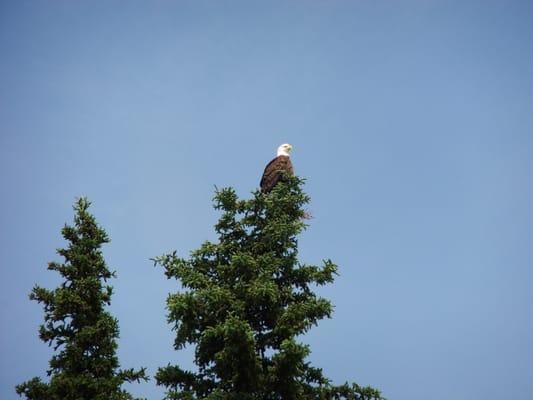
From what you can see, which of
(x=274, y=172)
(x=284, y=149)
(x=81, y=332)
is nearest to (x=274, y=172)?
(x=274, y=172)

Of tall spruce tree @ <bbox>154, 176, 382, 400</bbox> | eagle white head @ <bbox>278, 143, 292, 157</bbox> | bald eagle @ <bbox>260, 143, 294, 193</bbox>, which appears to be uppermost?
eagle white head @ <bbox>278, 143, 292, 157</bbox>

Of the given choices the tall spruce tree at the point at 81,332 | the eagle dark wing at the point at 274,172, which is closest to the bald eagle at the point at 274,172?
the eagle dark wing at the point at 274,172

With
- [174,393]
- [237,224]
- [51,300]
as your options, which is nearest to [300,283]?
[237,224]

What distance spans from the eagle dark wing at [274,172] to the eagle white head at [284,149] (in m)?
1.66

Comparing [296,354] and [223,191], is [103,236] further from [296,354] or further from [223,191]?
[296,354]

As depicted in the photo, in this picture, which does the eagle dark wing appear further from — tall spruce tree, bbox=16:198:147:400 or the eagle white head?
tall spruce tree, bbox=16:198:147:400

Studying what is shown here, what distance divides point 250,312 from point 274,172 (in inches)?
204

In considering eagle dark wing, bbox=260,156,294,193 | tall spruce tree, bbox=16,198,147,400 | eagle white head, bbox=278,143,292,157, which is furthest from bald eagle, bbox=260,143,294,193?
tall spruce tree, bbox=16,198,147,400

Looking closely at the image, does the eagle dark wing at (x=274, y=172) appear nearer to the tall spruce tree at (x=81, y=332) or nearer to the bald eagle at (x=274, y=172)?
the bald eagle at (x=274, y=172)

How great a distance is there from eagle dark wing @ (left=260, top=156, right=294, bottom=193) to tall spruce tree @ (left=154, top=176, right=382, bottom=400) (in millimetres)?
2298

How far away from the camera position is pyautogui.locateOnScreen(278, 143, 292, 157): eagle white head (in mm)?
18108

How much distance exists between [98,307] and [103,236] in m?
2.10

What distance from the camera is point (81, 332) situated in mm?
12852

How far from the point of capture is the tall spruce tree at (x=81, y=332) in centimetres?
1227
